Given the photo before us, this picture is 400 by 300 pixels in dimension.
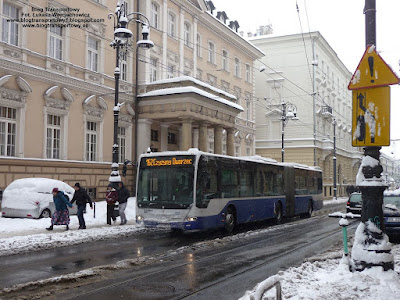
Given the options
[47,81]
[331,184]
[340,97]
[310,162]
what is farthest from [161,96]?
[340,97]

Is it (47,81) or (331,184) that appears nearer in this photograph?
(47,81)

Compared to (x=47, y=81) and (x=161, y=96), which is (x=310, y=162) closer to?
(x=161, y=96)

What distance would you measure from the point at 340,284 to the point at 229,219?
9.00m

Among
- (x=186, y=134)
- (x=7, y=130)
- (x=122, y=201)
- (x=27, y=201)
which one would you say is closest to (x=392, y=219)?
(x=122, y=201)

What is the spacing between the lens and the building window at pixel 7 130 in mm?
19972

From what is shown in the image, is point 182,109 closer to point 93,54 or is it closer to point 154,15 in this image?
point 93,54

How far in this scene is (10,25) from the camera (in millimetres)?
20297

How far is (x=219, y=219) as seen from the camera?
1499 cm

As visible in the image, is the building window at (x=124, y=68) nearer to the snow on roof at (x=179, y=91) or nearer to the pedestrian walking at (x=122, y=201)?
the snow on roof at (x=179, y=91)

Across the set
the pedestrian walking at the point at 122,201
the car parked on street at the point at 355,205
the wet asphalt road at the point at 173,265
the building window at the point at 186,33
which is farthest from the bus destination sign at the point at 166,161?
the building window at the point at 186,33

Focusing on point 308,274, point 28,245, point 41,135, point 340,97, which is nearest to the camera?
point 308,274

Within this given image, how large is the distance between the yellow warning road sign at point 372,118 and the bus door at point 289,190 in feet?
45.2

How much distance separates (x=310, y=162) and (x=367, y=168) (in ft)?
144

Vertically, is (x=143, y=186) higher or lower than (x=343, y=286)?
higher
